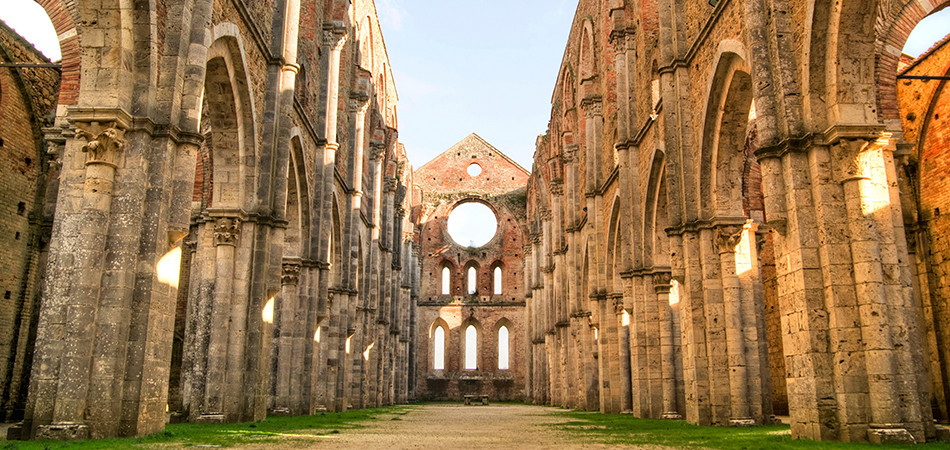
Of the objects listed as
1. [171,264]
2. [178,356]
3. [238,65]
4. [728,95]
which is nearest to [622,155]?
[728,95]

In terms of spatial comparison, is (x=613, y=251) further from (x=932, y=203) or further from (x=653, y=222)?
(x=932, y=203)

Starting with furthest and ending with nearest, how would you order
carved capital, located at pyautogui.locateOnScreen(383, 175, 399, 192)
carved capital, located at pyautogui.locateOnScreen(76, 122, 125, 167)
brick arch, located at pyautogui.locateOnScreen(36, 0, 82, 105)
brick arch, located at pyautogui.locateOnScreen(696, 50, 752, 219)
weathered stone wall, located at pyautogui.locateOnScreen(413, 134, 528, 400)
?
weathered stone wall, located at pyautogui.locateOnScreen(413, 134, 528, 400)
carved capital, located at pyautogui.locateOnScreen(383, 175, 399, 192)
brick arch, located at pyautogui.locateOnScreen(696, 50, 752, 219)
brick arch, located at pyautogui.locateOnScreen(36, 0, 82, 105)
carved capital, located at pyautogui.locateOnScreen(76, 122, 125, 167)

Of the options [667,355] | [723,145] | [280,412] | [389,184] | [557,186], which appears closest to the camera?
[723,145]

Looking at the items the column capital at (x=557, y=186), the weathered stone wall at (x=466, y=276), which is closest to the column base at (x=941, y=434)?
the column capital at (x=557, y=186)

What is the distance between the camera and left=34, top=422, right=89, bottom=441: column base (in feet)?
26.6

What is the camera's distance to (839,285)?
29.8 feet

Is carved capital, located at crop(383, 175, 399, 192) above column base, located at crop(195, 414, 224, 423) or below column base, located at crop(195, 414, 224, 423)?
above

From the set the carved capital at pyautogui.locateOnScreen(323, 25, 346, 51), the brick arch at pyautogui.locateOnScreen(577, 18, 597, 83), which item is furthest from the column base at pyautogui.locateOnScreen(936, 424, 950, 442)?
the brick arch at pyautogui.locateOnScreen(577, 18, 597, 83)

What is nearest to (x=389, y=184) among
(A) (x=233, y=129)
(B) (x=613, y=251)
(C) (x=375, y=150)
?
(C) (x=375, y=150)

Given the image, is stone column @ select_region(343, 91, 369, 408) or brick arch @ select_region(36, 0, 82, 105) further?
stone column @ select_region(343, 91, 369, 408)

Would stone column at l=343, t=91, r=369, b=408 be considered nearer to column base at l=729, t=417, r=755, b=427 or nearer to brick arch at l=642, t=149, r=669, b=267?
brick arch at l=642, t=149, r=669, b=267

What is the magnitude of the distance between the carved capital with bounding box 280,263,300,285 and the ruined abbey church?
8 cm

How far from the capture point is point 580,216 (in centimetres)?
3083

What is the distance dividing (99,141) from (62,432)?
3.43 meters
